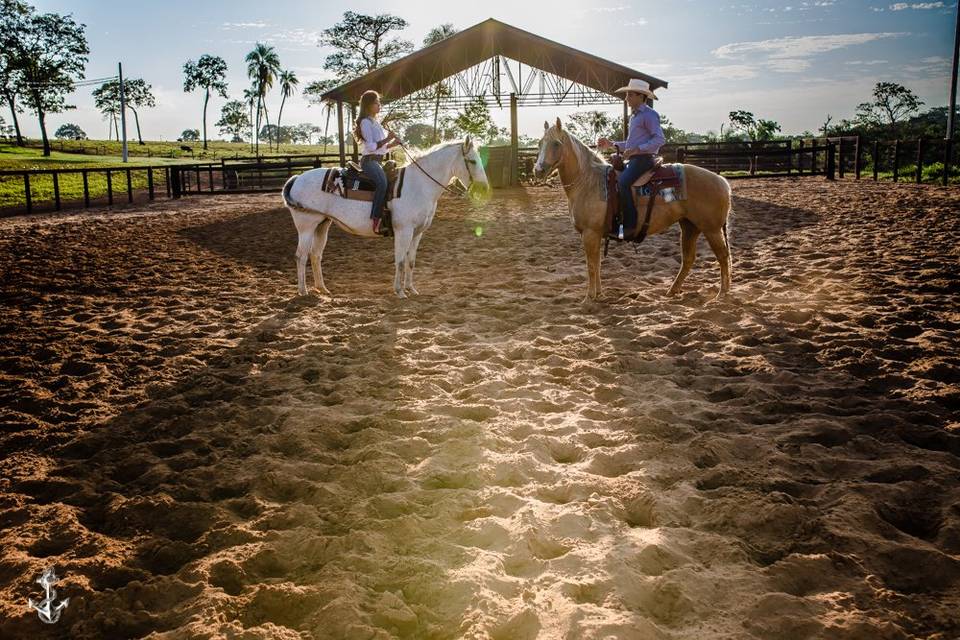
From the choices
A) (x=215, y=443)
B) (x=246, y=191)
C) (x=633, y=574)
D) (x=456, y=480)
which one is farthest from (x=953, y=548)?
(x=246, y=191)

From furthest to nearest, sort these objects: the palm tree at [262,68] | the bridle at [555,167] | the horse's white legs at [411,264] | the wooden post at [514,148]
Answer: the palm tree at [262,68], the wooden post at [514,148], the horse's white legs at [411,264], the bridle at [555,167]

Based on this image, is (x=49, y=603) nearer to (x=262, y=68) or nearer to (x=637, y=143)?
(x=637, y=143)

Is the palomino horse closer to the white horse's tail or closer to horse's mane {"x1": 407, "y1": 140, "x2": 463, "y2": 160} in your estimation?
horse's mane {"x1": 407, "y1": 140, "x2": 463, "y2": 160}

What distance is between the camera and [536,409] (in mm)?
4234

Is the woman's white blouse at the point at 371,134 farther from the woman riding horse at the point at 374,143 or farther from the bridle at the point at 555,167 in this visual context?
the bridle at the point at 555,167

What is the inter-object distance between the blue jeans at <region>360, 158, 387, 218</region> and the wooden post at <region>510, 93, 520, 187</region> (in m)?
16.5

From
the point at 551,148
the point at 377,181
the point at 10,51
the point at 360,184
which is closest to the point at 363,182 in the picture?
the point at 360,184

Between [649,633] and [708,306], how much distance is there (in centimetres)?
495

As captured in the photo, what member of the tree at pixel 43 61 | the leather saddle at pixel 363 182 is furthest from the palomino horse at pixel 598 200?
the tree at pixel 43 61

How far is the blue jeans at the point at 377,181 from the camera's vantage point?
7273 mm

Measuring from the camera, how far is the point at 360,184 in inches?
290

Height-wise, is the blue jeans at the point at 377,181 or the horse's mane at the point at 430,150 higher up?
the horse's mane at the point at 430,150

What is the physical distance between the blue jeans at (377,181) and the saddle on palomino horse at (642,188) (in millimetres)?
2614

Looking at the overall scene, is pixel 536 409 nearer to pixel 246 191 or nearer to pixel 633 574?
pixel 633 574
